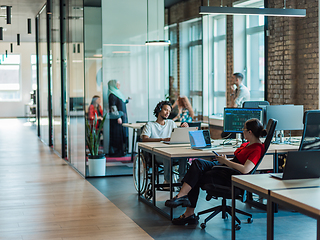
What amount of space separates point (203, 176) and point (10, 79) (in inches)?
812

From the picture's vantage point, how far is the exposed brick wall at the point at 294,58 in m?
6.63

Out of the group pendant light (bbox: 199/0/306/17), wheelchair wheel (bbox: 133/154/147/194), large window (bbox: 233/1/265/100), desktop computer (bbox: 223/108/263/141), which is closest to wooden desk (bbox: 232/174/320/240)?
desktop computer (bbox: 223/108/263/141)

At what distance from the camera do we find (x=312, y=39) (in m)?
6.65

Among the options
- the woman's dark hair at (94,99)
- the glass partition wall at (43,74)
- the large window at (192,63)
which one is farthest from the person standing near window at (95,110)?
the glass partition wall at (43,74)

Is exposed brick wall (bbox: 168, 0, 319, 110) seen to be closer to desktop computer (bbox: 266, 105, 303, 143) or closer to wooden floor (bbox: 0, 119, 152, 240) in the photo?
desktop computer (bbox: 266, 105, 303, 143)

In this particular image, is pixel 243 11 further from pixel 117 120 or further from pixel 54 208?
pixel 54 208

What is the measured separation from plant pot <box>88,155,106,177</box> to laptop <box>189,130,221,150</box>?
2.60 meters

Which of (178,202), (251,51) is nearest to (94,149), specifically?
(178,202)

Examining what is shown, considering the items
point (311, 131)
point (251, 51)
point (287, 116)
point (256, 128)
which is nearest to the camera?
point (256, 128)

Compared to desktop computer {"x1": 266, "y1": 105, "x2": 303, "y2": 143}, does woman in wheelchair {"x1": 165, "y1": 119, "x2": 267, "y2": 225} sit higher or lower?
lower

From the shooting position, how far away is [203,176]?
4281 millimetres

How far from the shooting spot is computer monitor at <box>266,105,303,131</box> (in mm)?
5312

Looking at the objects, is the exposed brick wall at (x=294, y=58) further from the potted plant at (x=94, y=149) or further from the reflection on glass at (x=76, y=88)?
the reflection on glass at (x=76, y=88)

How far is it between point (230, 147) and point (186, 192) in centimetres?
95
